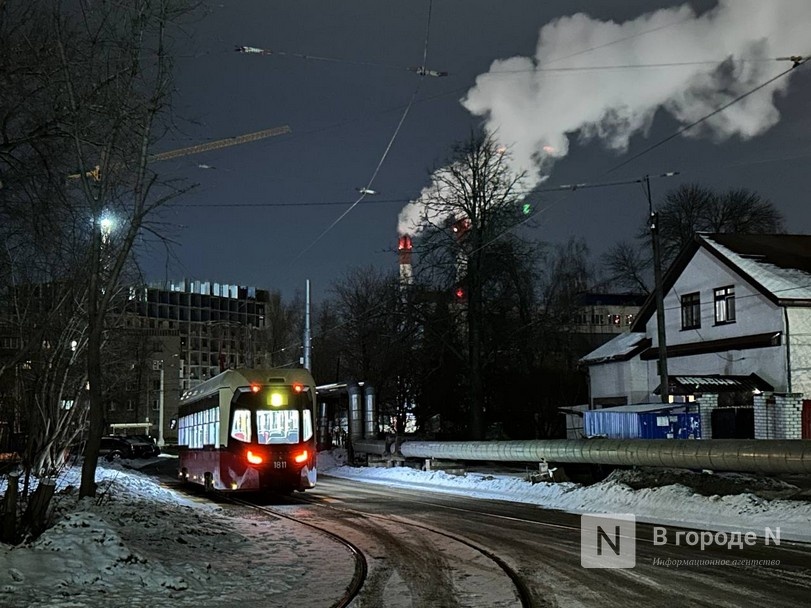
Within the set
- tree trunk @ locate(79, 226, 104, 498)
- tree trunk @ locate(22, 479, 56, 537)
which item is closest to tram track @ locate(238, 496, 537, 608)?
tree trunk @ locate(22, 479, 56, 537)

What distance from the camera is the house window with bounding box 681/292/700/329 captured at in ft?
125

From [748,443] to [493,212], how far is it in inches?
914

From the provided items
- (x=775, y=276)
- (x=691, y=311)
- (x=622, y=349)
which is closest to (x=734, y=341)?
(x=775, y=276)

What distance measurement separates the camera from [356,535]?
48.9 ft

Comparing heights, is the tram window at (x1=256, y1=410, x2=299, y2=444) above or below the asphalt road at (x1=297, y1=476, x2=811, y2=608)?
above

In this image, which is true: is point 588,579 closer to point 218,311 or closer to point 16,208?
point 16,208

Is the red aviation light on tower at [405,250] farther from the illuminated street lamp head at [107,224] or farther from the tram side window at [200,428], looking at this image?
the illuminated street lamp head at [107,224]

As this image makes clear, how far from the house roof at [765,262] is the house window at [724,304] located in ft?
3.83

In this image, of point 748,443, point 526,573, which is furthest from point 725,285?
point 526,573

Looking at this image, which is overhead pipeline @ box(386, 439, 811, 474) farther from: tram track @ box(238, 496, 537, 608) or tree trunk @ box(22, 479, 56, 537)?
tree trunk @ box(22, 479, 56, 537)

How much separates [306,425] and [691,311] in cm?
2215

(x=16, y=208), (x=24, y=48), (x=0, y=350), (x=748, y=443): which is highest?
(x=24, y=48)

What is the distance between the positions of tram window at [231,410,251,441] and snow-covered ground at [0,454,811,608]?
2.44 m

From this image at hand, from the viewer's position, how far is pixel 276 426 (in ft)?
73.2
